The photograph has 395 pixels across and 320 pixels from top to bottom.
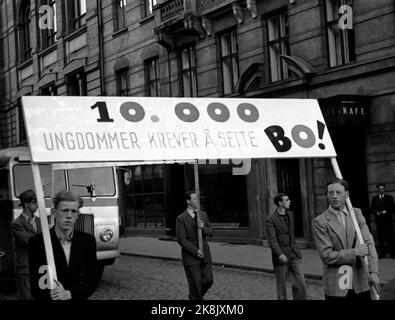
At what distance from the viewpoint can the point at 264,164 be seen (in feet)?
60.8

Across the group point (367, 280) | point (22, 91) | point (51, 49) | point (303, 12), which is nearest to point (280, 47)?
point (303, 12)

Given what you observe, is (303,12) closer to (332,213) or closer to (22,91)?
(332,213)

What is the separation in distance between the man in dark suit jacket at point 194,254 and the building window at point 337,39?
880cm

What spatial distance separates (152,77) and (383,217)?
12.6 m

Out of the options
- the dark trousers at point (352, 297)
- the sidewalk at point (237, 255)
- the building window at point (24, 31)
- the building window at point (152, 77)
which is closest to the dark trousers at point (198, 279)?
the dark trousers at point (352, 297)

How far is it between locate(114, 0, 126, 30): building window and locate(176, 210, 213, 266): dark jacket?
726 inches

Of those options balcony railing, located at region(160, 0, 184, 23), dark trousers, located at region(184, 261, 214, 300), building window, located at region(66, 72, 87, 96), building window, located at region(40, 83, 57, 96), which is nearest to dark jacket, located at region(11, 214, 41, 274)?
dark trousers, located at region(184, 261, 214, 300)

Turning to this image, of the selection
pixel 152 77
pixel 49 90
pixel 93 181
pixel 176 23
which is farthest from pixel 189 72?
pixel 49 90

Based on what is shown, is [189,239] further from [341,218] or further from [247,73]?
[247,73]

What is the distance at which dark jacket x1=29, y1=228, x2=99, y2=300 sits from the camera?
447cm

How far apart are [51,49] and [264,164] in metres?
18.3

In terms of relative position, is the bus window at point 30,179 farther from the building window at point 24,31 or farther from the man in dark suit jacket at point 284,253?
the building window at point 24,31

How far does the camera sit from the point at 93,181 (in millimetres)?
12797

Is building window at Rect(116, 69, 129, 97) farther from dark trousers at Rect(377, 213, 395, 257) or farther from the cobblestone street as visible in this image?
dark trousers at Rect(377, 213, 395, 257)
